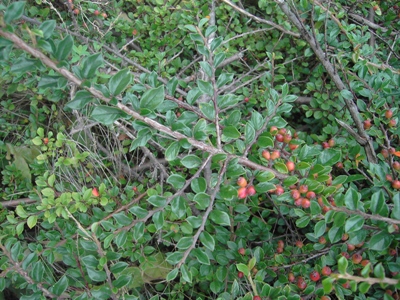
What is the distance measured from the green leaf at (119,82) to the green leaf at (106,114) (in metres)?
0.06

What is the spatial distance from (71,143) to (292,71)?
1.65 m

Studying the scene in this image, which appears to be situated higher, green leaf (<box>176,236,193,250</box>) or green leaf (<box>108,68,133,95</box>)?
green leaf (<box>108,68,133,95</box>)

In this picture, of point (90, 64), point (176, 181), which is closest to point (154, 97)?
point (90, 64)

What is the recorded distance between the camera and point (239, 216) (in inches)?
73.5

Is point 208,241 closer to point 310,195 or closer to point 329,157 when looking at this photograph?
point 310,195

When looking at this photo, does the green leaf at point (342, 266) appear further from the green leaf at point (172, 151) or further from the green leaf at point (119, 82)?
the green leaf at point (119, 82)

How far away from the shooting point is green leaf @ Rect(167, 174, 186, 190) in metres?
1.37

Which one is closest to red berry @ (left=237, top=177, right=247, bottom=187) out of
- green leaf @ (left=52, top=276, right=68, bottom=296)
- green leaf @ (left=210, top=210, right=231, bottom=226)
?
green leaf @ (left=210, top=210, right=231, bottom=226)

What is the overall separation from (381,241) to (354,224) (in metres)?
0.13

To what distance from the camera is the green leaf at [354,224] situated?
1.22m

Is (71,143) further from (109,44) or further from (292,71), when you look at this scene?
(292,71)

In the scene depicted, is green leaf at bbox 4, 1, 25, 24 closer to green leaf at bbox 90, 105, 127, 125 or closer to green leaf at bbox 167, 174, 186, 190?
green leaf at bbox 90, 105, 127, 125

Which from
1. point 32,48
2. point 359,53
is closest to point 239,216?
point 359,53

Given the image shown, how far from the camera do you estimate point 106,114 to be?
112cm
